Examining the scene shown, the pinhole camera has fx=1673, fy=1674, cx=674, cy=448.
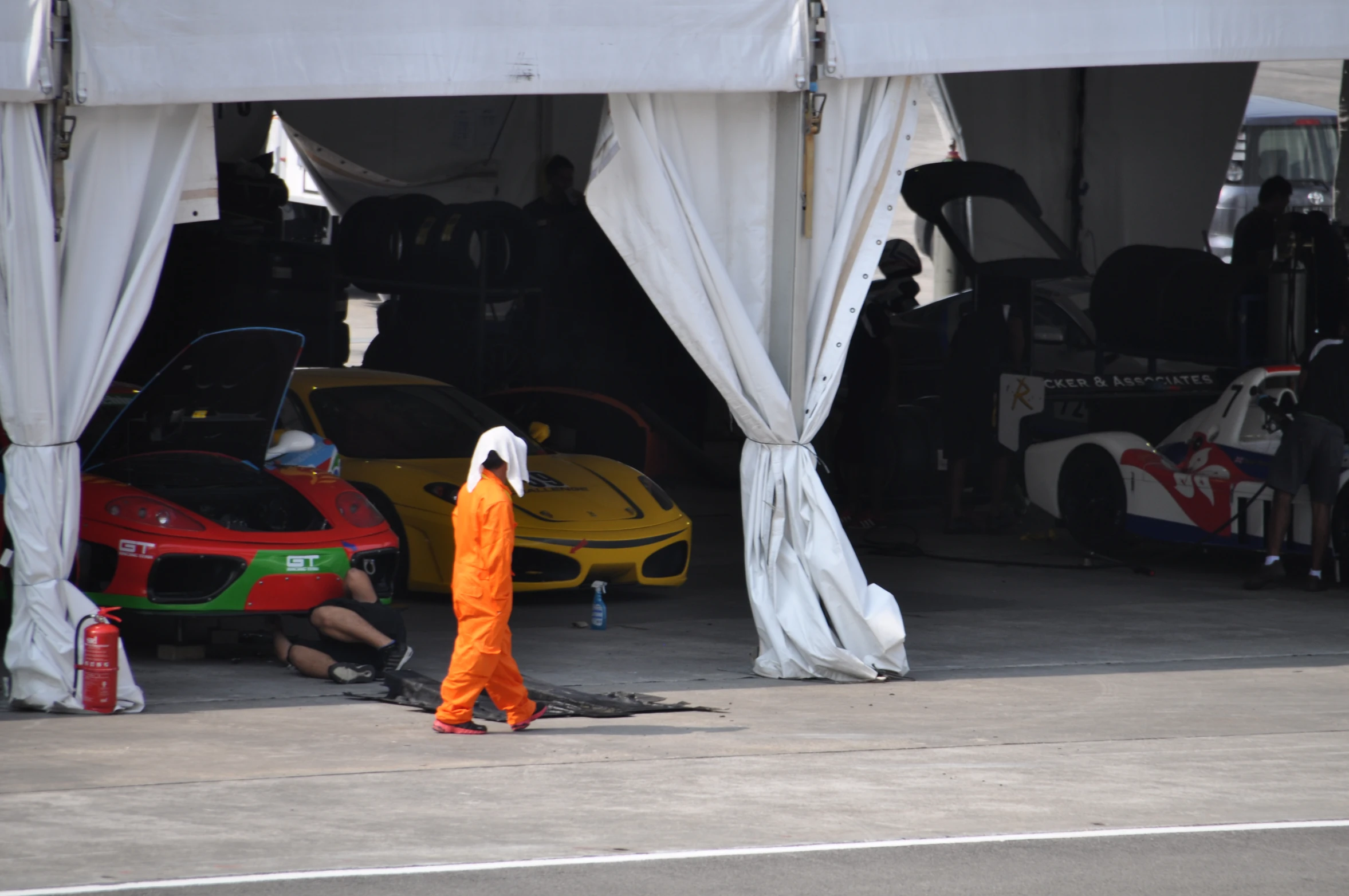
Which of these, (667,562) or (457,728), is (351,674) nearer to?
(457,728)

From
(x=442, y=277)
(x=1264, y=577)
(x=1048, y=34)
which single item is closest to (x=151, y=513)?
(x=1048, y=34)

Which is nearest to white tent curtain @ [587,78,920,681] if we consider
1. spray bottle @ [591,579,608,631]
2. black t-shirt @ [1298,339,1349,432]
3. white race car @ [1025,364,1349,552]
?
spray bottle @ [591,579,608,631]

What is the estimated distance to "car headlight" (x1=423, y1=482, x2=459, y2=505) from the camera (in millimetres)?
10680

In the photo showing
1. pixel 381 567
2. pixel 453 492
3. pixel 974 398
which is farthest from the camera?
pixel 974 398

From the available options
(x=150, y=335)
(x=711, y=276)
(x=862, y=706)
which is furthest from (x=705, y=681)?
(x=150, y=335)

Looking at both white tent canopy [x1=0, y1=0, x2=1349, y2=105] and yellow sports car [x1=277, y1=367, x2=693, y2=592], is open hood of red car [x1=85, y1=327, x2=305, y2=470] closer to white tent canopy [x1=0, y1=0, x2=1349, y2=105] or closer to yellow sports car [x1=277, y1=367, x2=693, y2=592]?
yellow sports car [x1=277, y1=367, x2=693, y2=592]

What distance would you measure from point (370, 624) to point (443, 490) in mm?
2078

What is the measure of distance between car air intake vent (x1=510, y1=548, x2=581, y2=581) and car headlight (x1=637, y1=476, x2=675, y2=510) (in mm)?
874

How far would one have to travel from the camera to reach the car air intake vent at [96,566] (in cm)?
882

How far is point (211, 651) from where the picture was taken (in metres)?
9.45

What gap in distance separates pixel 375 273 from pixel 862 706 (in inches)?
447

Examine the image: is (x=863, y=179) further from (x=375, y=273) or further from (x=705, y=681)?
(x=375, y=273)

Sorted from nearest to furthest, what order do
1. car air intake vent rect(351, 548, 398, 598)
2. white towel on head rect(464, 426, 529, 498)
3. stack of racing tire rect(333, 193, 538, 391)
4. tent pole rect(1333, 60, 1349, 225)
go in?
white towel on head rect(464, 426, 529, 498) < car air intake vent rect(351, 548, 398, 598) < tent pole rect(1333, 60, 1349, 225) < stack of racing tire rect(333, 193, 538, 391)

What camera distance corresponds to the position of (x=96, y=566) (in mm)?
8891
